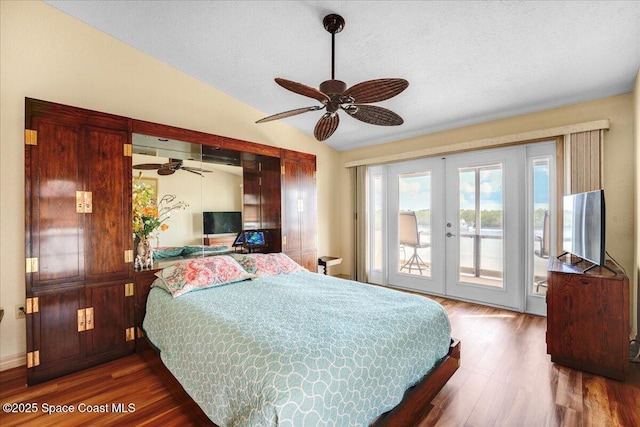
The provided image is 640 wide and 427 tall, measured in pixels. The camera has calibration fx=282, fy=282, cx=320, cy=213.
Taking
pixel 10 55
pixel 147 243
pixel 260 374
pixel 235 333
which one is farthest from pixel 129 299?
pixel 10 55

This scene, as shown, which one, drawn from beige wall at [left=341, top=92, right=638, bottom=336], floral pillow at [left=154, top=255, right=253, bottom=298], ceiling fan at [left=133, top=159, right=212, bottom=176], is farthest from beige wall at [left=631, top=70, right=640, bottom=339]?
ceiling fan at [left=133, top=159, right=212, bottom=176]

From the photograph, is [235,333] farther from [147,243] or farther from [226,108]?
[226,108]

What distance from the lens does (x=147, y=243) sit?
2.90 metres

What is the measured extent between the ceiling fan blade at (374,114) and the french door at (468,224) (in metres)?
2.26

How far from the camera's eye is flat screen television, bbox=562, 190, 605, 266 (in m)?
2.20

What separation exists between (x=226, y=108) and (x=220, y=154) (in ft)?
2.30

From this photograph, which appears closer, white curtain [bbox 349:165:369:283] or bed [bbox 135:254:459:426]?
bed [bbox 135:254:459:426]

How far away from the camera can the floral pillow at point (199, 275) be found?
2474 mm

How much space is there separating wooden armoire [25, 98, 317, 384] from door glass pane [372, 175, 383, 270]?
10.9 feet

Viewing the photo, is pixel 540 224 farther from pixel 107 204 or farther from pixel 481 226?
pixel 107 204

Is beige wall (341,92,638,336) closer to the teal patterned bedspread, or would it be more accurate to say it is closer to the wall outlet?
the teal patterned bedspread

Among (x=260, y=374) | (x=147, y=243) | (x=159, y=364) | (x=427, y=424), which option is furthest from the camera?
(x=147, y=243)

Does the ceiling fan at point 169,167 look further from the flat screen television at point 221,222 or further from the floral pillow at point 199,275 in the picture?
the floral pillow at point 199,275

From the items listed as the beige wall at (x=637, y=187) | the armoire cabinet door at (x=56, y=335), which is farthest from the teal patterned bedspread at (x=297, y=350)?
the beige wall at (x=637, y=187)
